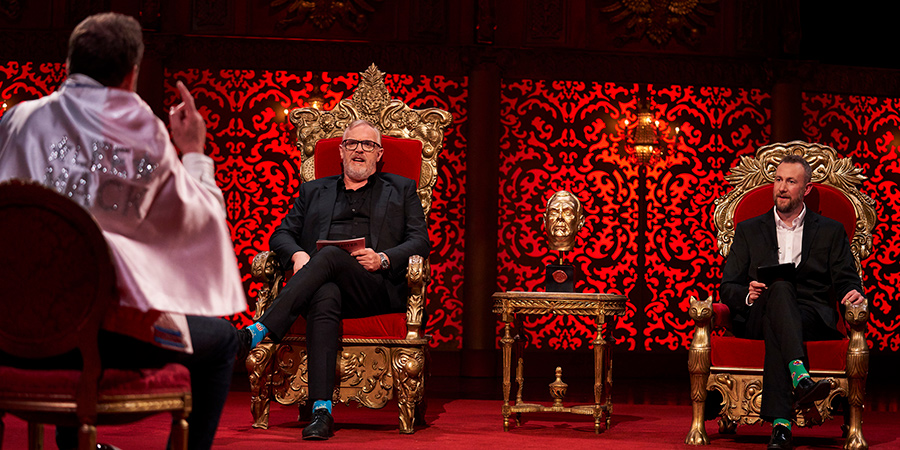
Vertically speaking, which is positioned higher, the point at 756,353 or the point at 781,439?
the point at 756,353

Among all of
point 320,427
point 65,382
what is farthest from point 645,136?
point 65,382

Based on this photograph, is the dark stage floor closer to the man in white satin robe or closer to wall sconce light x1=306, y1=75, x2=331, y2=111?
the man in white satin robe

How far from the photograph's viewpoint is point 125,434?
3.47 metres

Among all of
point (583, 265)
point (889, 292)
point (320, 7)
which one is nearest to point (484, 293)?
point (583, 265)

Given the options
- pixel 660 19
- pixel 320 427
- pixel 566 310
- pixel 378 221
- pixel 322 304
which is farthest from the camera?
pixel 660 19

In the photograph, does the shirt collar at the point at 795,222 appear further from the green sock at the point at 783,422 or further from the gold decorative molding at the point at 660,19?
the gold decorative molding at the point at 660,19

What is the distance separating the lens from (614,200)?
702 centimetres

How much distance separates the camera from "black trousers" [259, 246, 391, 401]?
12.2 feet

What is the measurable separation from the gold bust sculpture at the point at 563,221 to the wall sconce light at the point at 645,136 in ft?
8.70

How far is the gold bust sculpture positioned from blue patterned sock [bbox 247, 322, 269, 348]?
1.43m

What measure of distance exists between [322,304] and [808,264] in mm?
2065

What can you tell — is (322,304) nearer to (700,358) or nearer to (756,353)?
(700,358)

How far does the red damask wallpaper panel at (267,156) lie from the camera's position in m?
6.81

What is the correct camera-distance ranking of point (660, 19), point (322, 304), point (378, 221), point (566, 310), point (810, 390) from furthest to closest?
point (660, 19) → point (378, 221) → point (566, 310) → point (322, 304) → point (810, 390)
